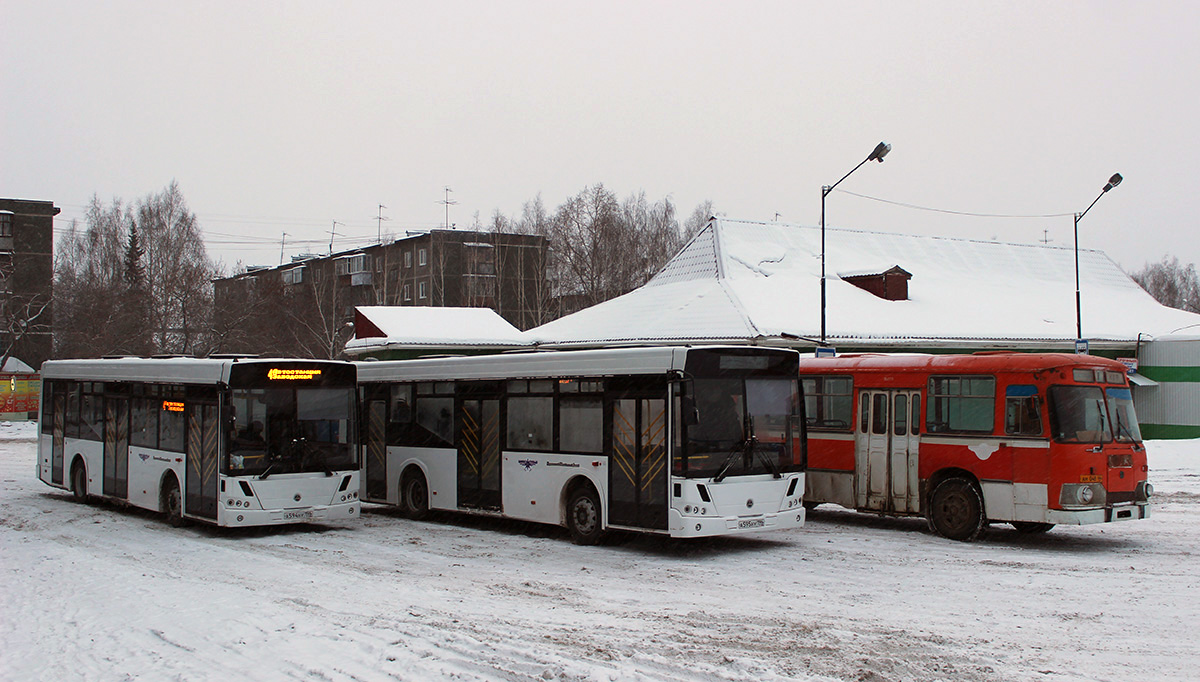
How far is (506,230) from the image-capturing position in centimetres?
7650

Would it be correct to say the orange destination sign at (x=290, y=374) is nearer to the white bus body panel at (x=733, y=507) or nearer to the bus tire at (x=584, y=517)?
the bus tire at (x=584, y=517)

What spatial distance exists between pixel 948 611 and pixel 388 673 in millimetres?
5611

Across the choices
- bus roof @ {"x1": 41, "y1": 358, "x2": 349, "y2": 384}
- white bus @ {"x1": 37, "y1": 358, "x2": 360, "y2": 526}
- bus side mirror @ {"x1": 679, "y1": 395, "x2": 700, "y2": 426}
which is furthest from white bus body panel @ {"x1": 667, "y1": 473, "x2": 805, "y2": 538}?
bus roof @ {"x1": 41, "y1": 358, "x2": 349, "y2": 384}

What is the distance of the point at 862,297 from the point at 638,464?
2959 cm

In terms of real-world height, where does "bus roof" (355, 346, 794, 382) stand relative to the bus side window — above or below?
above

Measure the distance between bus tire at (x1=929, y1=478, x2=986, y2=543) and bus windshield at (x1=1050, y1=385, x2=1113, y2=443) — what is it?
157cm

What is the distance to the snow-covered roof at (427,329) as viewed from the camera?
4556 cm

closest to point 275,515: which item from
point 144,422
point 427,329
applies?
point 144,422

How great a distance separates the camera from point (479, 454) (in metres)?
17.5

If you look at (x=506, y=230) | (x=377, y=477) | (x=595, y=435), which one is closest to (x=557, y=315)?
(x=506, y=230)

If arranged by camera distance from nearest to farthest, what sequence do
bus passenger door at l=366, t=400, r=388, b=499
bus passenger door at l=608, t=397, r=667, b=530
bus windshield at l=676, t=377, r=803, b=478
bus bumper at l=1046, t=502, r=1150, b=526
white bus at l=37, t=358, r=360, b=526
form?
bus windshield at l=676, t=377, r=803, b=478 < bus passenger door at l=608, t=397, r=667, b=530 < bus bumper at l=1046, t=502, r=1150, b=526 < white bus at l=37, t=358, r=360, b=526 < bus passenger door at l=366, t=400, r=388, b=499

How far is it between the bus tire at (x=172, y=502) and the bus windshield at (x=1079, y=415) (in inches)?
524

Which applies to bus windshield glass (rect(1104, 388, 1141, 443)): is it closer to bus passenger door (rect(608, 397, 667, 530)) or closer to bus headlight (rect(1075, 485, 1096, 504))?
bus headlight (rect(1075, 485, 1096, 504))

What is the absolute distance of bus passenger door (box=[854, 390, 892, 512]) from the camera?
1717 cm
